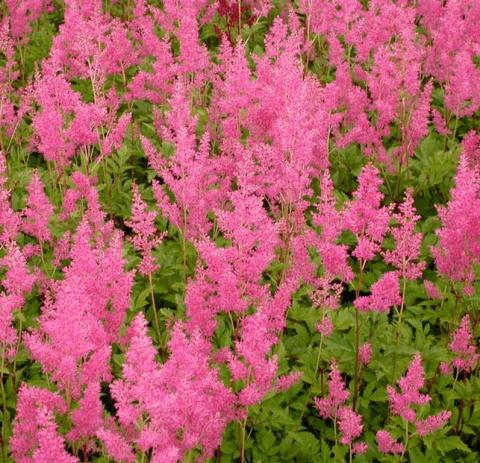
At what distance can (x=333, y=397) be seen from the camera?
4566 millimetres

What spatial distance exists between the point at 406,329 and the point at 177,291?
1.69m

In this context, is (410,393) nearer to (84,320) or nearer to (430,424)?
(430,424)

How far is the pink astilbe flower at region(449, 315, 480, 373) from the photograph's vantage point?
14.7ft

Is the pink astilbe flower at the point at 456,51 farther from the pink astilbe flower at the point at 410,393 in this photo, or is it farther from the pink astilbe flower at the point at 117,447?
the pink astilbe flower at the point at 117,447

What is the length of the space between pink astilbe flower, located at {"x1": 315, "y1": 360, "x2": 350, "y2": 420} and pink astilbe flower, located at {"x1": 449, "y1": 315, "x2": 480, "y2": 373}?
0.79m

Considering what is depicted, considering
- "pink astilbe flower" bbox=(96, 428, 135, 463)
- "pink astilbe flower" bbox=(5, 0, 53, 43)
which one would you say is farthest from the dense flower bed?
"pink astilbe flower" bbox=(5, 0, 53, 43)

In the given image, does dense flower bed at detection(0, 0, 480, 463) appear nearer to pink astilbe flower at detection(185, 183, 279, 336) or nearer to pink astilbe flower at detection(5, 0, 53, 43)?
pink astilbe flower at detection(185, 183, 279, 336)

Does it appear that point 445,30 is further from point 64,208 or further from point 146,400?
point 146,400

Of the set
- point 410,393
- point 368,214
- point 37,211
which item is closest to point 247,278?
point 368,214

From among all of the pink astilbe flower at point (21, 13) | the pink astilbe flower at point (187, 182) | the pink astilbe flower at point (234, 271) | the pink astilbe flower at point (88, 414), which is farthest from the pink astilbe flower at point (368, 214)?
the pink astilbe flower at point (21, 13)

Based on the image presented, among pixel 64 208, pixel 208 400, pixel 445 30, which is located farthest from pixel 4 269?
pixel 445 30

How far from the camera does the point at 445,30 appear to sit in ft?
24.1

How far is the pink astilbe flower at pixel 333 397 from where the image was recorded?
4191mm

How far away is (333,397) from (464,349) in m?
0.88
